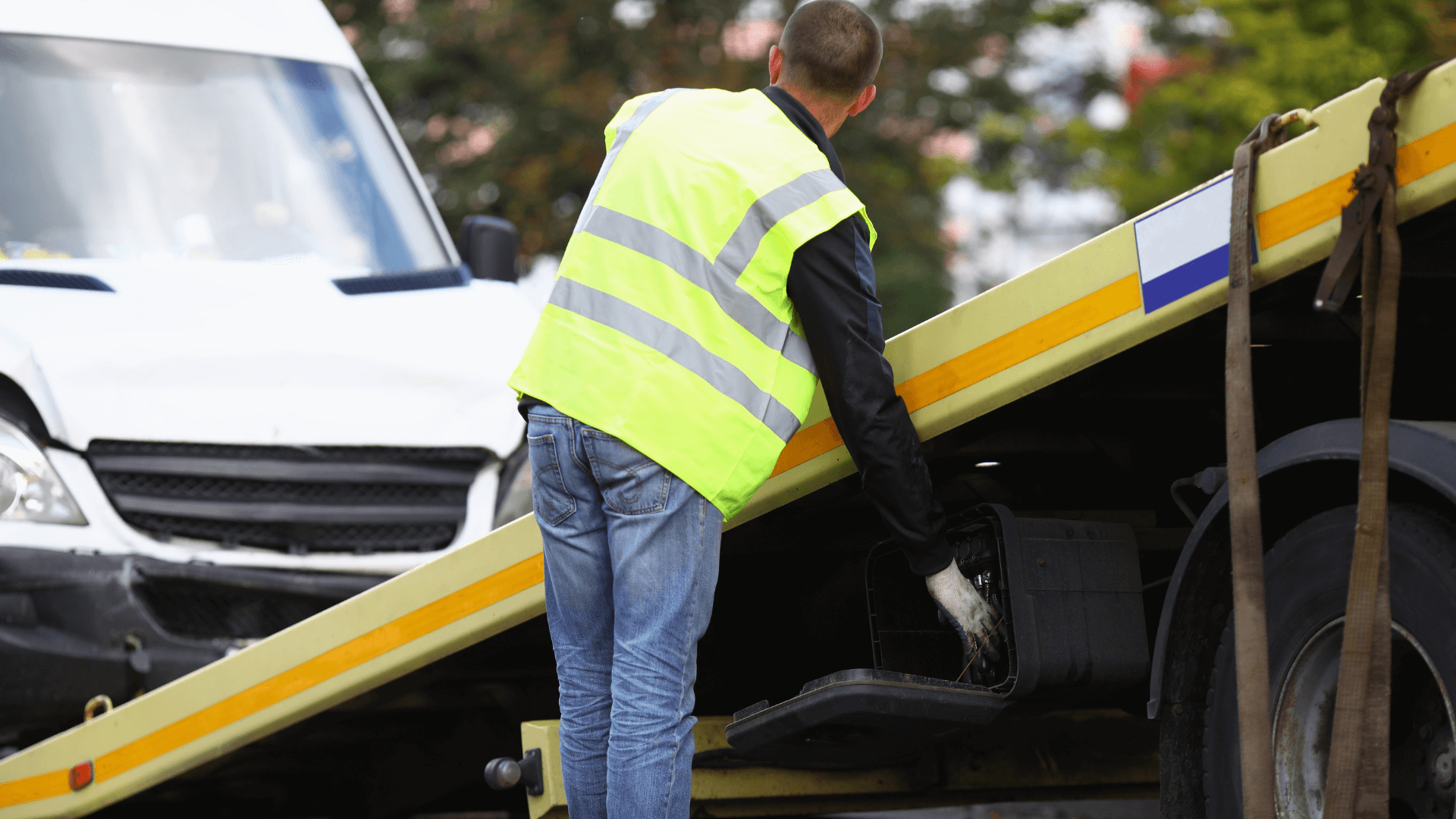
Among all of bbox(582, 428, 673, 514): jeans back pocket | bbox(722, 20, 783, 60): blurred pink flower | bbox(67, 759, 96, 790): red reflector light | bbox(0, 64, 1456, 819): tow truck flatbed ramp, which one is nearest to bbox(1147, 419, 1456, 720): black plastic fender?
bbox(0, 64, 1456, 819): tow truck flatbed ramp

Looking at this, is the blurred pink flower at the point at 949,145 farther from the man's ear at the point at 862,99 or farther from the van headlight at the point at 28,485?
the man's ear at the point at 862,99

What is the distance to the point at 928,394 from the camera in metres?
2.76

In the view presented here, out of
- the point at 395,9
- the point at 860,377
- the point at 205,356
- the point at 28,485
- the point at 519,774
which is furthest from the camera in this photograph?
the point at 395,9

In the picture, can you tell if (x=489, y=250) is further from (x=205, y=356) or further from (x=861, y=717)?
(x=861, y=717)

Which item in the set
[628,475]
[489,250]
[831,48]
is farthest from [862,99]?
[489,250]

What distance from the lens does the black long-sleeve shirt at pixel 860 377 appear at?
2.65 m

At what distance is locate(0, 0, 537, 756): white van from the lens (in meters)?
4.43

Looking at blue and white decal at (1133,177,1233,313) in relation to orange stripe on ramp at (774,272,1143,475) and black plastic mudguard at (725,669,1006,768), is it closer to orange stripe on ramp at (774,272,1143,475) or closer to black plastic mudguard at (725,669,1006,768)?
orange stripe on ramp at (774,272,1143,475)

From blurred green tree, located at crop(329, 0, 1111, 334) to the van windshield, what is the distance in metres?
10.2

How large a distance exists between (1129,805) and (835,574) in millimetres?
1624

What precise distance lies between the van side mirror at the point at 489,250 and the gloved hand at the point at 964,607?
351 cm

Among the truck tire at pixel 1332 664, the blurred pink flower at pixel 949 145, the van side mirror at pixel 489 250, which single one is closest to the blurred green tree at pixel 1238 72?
the blurred pink flower at pixel 949 145

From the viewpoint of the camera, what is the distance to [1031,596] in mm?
2771

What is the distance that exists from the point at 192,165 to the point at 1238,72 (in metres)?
11.6
